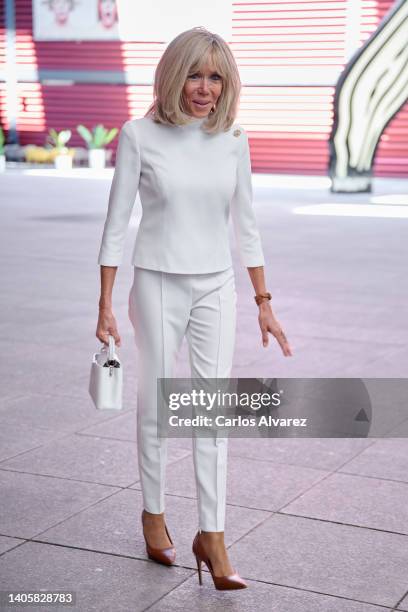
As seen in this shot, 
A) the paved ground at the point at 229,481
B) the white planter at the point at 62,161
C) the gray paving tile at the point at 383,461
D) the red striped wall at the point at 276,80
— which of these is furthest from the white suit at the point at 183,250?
the white planter at the point at 62,161

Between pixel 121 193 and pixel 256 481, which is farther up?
pixel 121 193

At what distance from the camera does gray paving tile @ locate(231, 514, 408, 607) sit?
344cm

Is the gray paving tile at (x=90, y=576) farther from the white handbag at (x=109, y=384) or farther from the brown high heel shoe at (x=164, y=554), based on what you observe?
the white handbag at (x=109, y=384)

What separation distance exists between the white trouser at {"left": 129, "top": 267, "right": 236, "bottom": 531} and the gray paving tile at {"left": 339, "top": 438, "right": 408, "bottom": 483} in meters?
1.38

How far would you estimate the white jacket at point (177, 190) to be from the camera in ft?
10.7

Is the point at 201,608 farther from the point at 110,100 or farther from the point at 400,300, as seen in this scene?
the point at 110,100

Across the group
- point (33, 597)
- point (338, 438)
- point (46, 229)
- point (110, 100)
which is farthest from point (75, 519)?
point (110, 100)

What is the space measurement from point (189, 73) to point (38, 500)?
1856 millimetres

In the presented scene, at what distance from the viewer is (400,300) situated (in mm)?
9039

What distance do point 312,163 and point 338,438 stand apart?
1997cm

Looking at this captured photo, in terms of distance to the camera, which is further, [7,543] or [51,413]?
[51,413]

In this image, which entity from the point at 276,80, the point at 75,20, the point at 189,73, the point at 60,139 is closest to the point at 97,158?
the point at 60,139

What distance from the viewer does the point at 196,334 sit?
3369 millimetres

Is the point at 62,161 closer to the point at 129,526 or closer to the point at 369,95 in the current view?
the point at 369,95
